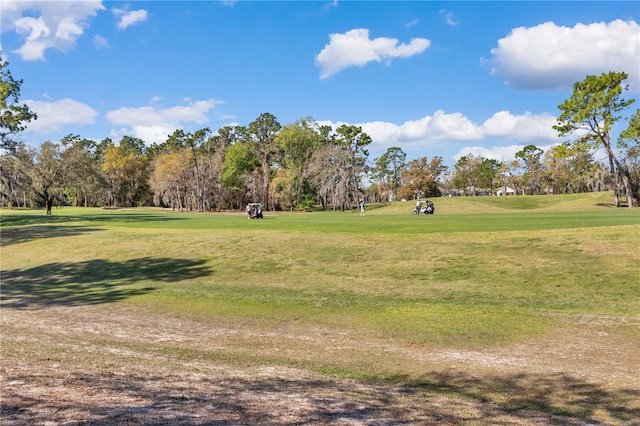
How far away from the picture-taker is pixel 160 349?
10664mm

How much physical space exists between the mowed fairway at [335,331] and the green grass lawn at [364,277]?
112mm

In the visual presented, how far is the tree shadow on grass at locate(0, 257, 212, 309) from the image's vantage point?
18.1 meters

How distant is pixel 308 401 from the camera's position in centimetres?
677

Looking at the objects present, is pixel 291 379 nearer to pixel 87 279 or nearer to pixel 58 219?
pixel 87 279

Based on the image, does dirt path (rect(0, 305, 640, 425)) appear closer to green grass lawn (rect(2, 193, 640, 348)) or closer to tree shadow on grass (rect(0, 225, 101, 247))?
green grass lawn (rect(2, 193, 640, 348))

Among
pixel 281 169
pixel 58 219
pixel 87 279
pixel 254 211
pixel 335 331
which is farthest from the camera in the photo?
pixel 281 169

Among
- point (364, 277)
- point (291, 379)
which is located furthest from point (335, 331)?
point (364, 277)

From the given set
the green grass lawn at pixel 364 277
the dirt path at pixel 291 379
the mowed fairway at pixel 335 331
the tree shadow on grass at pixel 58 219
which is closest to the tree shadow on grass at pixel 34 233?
the green grass lawn at pixel 364 277

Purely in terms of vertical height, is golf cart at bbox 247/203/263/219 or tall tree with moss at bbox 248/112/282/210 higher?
tall tree with moss at bbox 248/112/282/210

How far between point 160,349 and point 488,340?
764 cm

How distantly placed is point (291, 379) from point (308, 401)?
1.65m

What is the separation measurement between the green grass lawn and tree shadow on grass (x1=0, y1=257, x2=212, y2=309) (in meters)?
0.07

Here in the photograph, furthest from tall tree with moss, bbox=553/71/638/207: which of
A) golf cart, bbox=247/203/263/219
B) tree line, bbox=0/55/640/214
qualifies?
golf cart, bbox=247/203/263/219

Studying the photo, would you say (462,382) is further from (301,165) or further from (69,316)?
(301,165)
